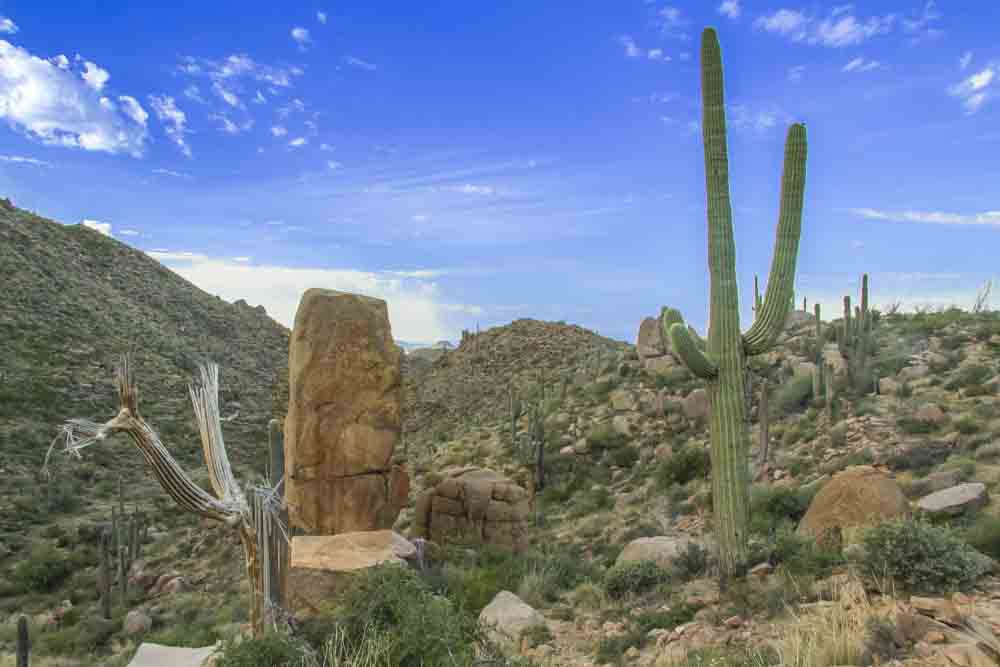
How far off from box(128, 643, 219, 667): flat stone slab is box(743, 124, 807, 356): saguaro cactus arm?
8671mm

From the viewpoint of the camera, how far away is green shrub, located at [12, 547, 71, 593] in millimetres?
15656

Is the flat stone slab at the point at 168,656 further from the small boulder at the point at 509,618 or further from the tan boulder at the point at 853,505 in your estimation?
the tan boulder at the point at 853,505

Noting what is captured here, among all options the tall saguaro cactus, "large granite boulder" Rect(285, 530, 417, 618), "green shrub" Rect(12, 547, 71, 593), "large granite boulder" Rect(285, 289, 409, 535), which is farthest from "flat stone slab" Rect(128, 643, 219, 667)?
"green shrub" Rect(12, 547, 71, 593)

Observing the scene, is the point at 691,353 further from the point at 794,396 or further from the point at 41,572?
the point at 41,572

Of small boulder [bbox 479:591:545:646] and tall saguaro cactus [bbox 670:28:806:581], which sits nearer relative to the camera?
small boulder [bbox 479:591:545:646]

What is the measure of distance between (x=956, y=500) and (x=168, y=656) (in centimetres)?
1134

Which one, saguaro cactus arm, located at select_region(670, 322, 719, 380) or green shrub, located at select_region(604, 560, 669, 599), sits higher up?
saguaro cactus arm, located at select_region(670, 322, 719, 380)

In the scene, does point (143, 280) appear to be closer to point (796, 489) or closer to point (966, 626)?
point (796, 489)

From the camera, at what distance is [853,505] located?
9.35m

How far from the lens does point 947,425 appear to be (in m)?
13.7

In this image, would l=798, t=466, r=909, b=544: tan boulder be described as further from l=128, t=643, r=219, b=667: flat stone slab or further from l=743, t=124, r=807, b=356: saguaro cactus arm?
l=128, t=643, r=219, b=667: flat stone slab

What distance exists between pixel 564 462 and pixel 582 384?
722 centimetres

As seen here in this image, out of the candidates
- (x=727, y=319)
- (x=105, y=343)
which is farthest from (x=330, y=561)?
(x=105, y=343)

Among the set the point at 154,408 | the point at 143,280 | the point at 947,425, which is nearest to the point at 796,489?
the point at 947,425
